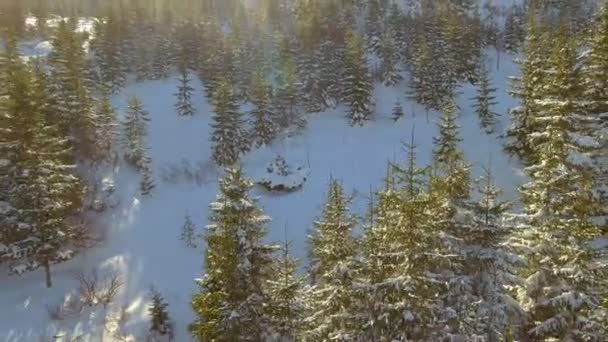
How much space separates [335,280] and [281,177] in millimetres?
20784

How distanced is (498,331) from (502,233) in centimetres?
282

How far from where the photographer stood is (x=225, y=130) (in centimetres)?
3675

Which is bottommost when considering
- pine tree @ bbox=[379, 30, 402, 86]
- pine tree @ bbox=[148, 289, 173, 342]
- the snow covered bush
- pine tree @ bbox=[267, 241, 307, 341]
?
pine tree @ bbox=[148, 289, 173, 342]

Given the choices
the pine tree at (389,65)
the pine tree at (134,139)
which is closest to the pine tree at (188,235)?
the pine tree at (134,139)

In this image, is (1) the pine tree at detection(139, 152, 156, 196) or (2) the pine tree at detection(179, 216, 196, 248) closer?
(2) the pine tree at detection(179, 216, 196, 248)

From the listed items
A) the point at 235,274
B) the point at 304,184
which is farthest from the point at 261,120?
the point at 235,274

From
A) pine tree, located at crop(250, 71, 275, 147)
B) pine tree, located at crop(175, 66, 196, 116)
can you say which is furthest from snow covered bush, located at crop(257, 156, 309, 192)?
pine tree, located at crop(175, 66, 196, 116)

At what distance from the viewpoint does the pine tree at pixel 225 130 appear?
120 feet

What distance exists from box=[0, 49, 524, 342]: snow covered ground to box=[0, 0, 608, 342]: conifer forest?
15cm

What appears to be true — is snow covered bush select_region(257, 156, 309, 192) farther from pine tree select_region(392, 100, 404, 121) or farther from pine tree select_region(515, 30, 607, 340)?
pine tree select_region(515, 30, 607, 340)

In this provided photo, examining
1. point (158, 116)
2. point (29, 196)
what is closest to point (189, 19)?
point (158, 116)

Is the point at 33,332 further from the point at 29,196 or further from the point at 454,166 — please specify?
the point at 454,166

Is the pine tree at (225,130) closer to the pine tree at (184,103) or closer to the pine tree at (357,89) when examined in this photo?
the pine tree at (184,103)

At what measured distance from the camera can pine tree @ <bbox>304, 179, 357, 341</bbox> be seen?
1358 cm
